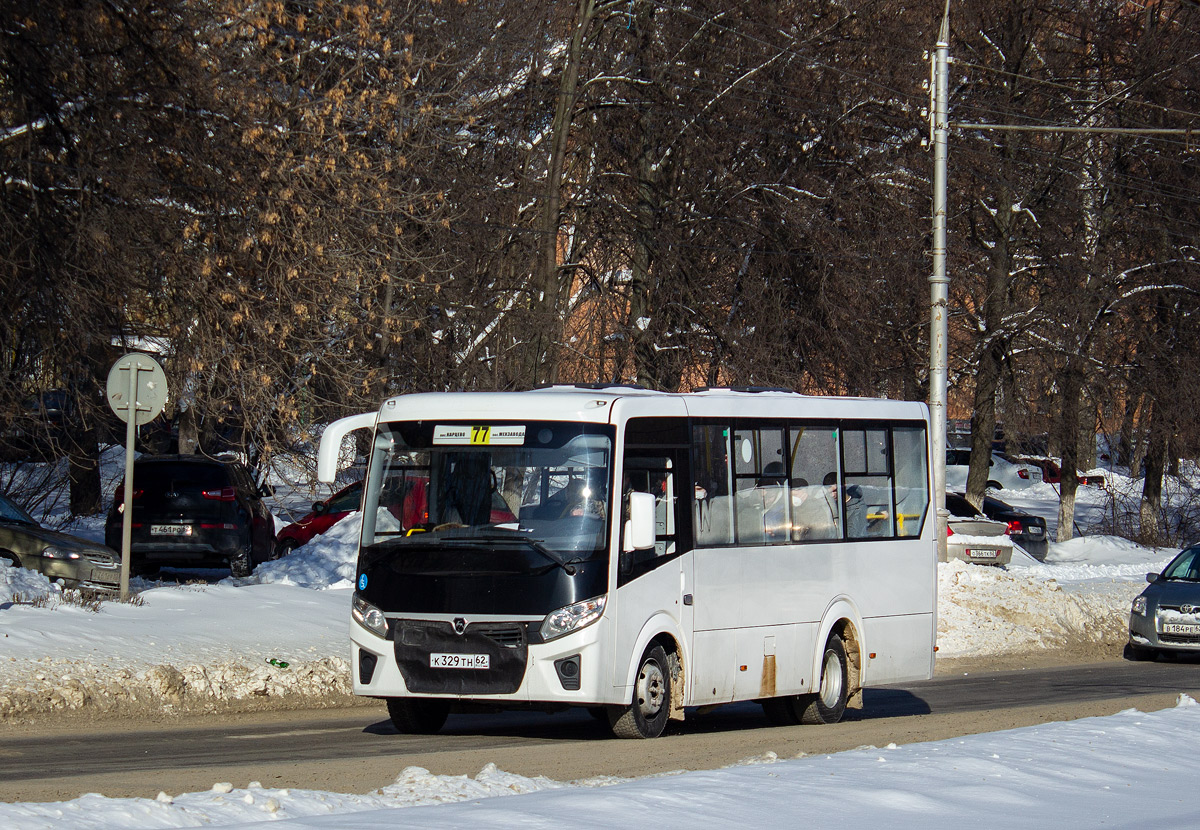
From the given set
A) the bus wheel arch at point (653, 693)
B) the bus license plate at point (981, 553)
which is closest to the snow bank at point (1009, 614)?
the bus license plate at point (981, 553)

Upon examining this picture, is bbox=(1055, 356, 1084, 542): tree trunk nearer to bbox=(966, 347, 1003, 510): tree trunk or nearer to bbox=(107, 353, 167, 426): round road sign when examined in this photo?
bbox=(966, 347, 1003, 510): tree trunk

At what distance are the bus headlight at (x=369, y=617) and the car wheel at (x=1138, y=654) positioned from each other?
42.3 feet

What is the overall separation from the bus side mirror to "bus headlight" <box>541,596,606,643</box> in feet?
1.85

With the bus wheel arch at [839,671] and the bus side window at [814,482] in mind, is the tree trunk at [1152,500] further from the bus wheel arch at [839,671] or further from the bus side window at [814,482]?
the bus side window at [814,482]

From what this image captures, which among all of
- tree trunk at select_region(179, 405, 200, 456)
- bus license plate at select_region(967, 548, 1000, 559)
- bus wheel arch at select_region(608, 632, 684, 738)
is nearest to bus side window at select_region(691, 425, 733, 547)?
bus wheel arch at select_region(608, 632, 684, 738)

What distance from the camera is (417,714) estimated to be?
36.9ft

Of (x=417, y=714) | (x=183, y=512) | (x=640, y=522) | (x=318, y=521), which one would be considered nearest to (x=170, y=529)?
(x=183, y=512)

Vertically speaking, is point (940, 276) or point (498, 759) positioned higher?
→ point (940, 276)

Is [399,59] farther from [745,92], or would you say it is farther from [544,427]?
[544,427]

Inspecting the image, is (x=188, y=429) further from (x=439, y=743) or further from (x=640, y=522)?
(x=640, y=522)

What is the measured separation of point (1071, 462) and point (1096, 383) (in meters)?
3.26

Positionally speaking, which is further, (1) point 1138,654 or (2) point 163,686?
(1) point 1138,654

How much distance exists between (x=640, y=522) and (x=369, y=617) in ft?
7.11

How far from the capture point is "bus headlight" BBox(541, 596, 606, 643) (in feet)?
33.4
